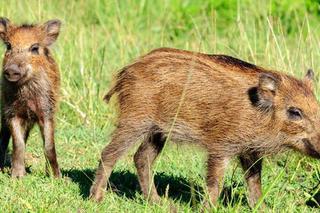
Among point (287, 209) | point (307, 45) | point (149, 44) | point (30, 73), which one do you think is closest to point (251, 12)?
point (149, 44)

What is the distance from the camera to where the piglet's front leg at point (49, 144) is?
7.41 meters

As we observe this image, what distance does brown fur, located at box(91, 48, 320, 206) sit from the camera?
647 cm

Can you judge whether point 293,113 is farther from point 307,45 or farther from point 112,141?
point 307,45

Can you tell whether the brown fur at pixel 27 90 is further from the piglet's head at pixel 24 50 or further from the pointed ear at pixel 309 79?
the pointed ear at pixel 309 79

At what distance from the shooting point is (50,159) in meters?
7.45

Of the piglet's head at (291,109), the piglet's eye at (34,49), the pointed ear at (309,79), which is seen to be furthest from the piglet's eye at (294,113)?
the piglet's eye at (34,49)

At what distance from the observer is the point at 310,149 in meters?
6.30

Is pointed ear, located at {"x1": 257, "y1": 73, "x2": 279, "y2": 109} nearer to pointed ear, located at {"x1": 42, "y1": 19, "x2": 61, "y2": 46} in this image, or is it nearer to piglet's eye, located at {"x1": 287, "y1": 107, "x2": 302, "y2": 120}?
piglet's eye, located at {"x1": 287, "y1": 107, "x2": 302, "y2": 120}

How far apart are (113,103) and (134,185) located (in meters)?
0.71

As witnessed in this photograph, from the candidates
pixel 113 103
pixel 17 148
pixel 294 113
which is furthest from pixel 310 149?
pixel 17 148

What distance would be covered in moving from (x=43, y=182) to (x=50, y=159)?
1.25 ft

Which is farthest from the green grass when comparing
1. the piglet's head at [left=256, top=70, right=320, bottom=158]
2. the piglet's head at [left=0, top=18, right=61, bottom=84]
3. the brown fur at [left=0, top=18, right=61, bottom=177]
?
the piglet's head at [left=0, top=18, right=61, bottom=84]

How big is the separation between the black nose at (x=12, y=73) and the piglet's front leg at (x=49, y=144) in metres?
0.51

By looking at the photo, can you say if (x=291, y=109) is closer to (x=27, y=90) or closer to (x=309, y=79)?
(x=309, y=79)
